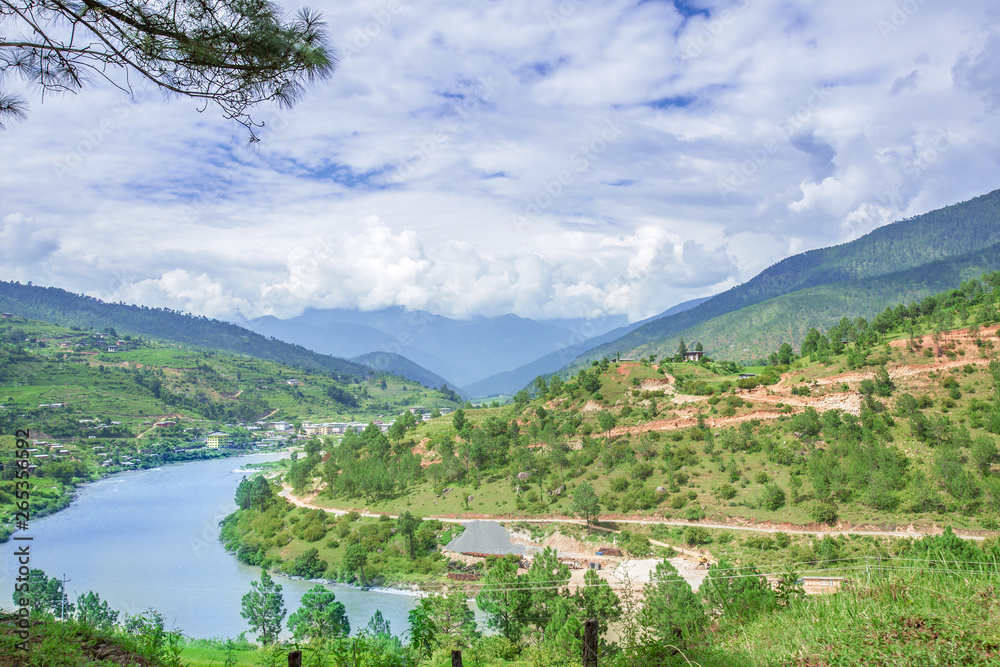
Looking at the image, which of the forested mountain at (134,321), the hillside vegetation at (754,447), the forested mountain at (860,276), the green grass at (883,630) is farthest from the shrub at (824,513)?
the forested mountain at (134,321)

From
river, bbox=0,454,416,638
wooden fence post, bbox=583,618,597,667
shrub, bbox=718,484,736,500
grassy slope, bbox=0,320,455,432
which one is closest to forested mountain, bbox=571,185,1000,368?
grassy slope, bbox=0,320,455,432

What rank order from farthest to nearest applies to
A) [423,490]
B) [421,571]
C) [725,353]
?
[725,353] < [423,490] < [421,571]

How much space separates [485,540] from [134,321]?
194m

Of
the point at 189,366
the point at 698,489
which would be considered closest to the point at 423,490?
the point at 698,489

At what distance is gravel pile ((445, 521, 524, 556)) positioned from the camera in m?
32.8

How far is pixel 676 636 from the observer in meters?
5.65

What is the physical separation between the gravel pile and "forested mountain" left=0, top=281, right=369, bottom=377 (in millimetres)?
142638

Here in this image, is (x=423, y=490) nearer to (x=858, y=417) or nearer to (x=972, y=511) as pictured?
(x=858, y=417)

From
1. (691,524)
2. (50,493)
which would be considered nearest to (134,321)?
(50,493)

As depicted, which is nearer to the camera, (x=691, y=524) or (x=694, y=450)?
(x=691, y=524)

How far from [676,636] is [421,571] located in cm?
3053

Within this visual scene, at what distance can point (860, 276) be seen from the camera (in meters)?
156

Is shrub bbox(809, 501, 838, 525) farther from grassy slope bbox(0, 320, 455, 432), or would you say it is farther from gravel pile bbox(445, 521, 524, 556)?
grassy slope bbox(0, 320, 455, 432)

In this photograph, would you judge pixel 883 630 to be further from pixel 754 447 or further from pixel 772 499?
pixel 754 447
